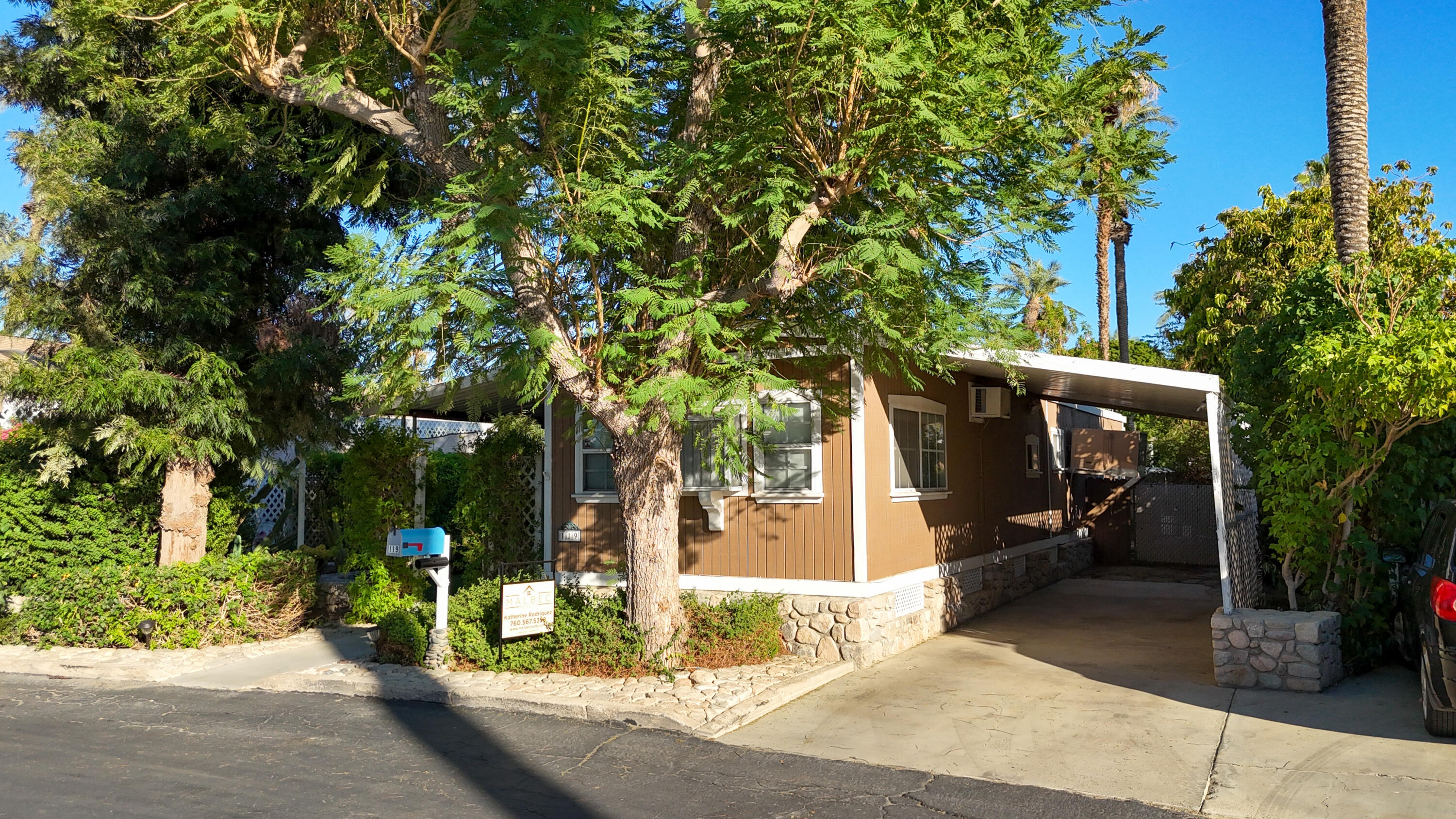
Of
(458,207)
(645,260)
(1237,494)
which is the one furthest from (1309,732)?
(1237,494)

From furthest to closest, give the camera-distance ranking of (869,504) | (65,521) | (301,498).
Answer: (301,498) < (65,521) < (869,504)

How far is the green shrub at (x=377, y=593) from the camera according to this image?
36.7ft

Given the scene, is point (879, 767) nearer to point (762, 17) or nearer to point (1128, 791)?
point (1128, 791)

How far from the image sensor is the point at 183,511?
11453 mm

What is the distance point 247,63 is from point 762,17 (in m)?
4.71

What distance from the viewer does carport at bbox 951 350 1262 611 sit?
862cm

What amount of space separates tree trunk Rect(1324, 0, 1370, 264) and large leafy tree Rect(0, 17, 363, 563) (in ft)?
36.5

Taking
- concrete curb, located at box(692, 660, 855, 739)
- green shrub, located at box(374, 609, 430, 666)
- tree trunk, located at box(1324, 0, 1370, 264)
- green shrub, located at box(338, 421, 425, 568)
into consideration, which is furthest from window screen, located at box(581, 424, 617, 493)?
tree trunk, located at box(1324, 0, 1370, 264)

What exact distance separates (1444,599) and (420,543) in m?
8.12

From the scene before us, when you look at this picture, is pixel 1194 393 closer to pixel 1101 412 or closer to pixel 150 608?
pixel 1101 412

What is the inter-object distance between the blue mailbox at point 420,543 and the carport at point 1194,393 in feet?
17.9

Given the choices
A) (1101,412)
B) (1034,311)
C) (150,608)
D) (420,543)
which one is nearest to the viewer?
(420,543)

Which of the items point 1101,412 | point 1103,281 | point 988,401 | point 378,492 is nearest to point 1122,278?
point 1103,281

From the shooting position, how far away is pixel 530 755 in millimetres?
6566
